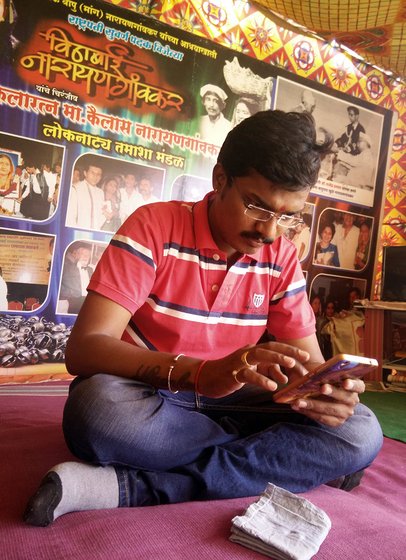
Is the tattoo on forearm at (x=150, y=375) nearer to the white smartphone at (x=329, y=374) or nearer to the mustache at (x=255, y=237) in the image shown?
the white smartphone at (x=329, y=374)

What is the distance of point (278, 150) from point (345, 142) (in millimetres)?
2569

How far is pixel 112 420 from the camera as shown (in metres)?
1.02

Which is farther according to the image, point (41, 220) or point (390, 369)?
point (390, 369)

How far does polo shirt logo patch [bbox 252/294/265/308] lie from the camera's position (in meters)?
1.45

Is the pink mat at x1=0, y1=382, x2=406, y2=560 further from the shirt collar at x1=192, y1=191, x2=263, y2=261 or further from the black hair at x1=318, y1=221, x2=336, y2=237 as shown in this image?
the black hair at x1=318, y1=221, x2=336, y2=237

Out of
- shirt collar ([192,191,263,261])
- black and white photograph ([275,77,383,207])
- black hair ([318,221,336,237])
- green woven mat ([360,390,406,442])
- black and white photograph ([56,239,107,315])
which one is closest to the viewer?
shirt collar ([192,191,263,261])

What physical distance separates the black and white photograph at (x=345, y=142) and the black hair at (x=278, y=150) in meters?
2.15

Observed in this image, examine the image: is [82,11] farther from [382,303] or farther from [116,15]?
[382,303]

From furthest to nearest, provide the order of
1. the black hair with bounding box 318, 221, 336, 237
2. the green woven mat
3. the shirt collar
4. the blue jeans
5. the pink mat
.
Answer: the black hair with bounding box 318, 221, 336, 237, the green woven mat, the shirt collar, the blue jeans, the pink mat

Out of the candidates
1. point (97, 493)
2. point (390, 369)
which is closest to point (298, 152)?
point (97, 493)

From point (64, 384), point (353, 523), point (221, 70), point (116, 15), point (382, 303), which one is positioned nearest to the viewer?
point (353, 523)

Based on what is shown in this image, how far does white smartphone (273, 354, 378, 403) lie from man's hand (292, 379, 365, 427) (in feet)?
0.09

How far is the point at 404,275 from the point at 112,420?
2916 millimetres

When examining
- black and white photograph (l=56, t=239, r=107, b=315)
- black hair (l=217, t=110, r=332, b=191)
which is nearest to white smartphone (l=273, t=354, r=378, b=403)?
black hair (l=217, t=110, r=332, b=191)
